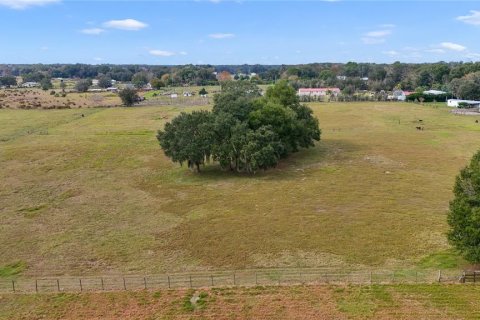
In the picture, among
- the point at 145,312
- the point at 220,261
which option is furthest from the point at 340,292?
the point at 145,312

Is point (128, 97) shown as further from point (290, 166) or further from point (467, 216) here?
point (467, 216)

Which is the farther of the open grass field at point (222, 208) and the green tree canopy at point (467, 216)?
the open grass field at point (222, 208)

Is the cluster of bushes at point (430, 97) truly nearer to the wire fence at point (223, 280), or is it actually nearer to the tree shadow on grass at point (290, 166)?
the tree shadow on grass at point (290, 166)

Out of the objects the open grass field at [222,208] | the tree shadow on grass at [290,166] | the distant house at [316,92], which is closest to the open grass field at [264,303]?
the open grass field at [222,208]

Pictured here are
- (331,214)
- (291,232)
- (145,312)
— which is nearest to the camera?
(145,312)

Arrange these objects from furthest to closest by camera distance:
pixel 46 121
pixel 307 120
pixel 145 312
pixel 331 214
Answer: pixel 46 121 → pixel 307 120 → pixel 331 214 → pixel 145 312

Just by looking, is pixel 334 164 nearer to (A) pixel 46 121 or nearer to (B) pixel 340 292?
(B) pixel 340 292

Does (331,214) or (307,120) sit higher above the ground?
(307,120)

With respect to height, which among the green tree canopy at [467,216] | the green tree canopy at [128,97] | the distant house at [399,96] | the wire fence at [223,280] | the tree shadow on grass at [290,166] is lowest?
the wire fence at [223,280]
